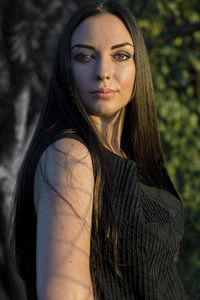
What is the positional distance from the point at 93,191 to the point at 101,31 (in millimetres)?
594

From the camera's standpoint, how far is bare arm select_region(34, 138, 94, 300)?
4.28 ft

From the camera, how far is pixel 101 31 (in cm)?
174

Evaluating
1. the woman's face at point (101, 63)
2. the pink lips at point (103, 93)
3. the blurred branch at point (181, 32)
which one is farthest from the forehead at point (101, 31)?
the blurred branch at point (181, 32)

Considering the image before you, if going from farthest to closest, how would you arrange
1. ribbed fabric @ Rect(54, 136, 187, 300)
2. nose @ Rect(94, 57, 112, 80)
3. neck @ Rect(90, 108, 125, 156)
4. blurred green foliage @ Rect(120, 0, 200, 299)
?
blurred green foliage @ Rect(120, 0, 200, 299) → neck @ Rect(90, 108, 125, 156) → nose @ Rect(94, 57, 112, 80) → ribbed fabric @ Rect(54, 136, 187, 300)

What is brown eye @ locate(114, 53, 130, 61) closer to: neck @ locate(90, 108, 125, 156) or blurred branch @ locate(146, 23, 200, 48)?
neck @ locate(90, 108, 125, 156)

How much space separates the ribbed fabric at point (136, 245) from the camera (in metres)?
1.54

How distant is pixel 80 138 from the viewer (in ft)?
5.05

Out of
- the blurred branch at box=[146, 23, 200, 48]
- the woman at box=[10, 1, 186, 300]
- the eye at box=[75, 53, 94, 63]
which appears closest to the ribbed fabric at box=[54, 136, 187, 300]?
the woman at box=[10, 1, 186, 300]

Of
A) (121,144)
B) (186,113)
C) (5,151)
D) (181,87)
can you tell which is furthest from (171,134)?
(121,144)

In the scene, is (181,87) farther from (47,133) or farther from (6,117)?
(47,133)

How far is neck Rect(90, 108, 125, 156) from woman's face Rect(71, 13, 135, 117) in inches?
1.5

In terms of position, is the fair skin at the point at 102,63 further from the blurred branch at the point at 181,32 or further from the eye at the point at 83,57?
the blurred branch at the point at 181,32

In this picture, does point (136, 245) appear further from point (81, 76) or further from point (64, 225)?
point (81, 76)

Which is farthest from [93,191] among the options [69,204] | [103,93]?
[103,93]
